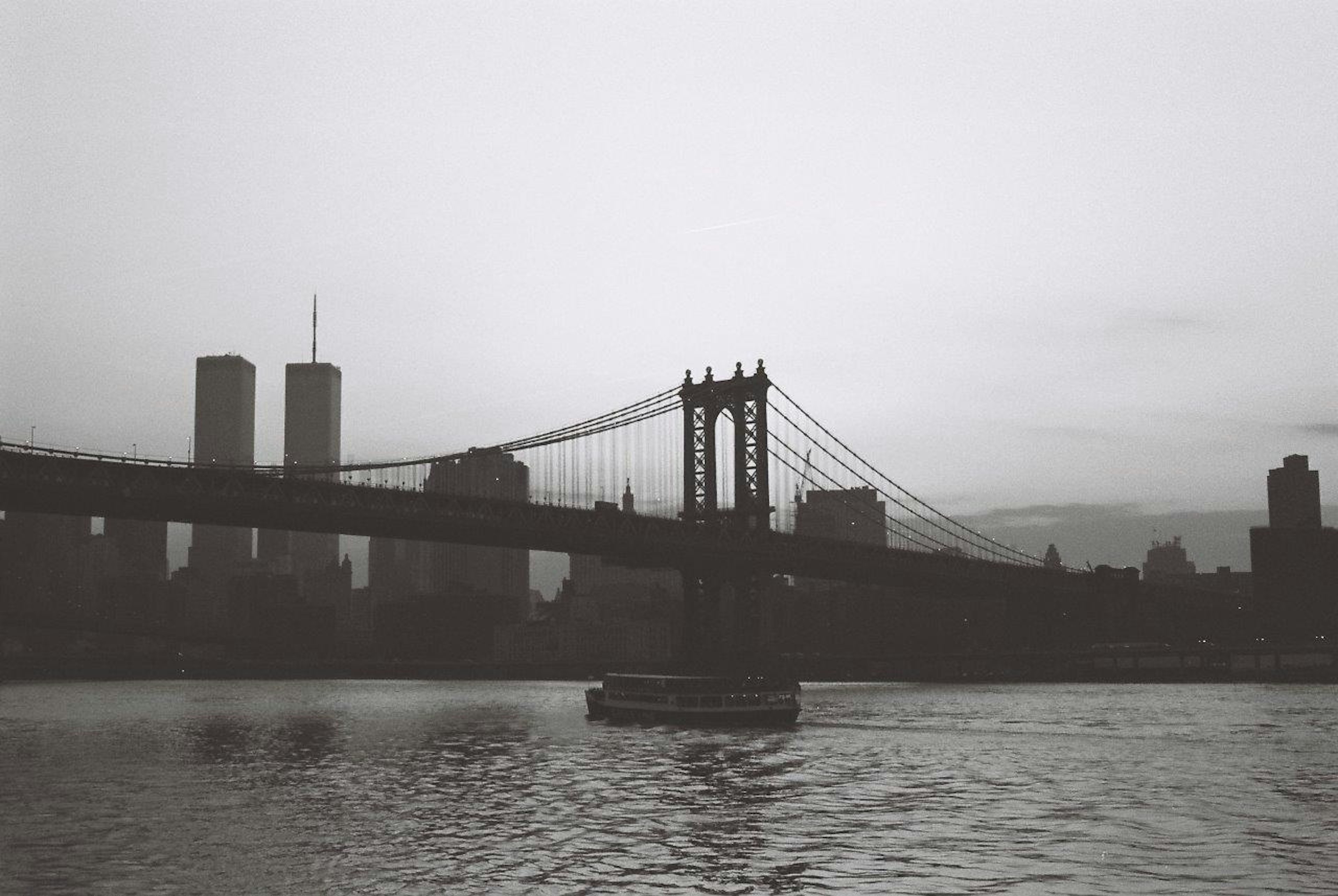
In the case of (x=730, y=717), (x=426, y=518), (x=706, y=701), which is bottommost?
(x=730, y=717)

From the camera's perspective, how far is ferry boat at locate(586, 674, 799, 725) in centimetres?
7244

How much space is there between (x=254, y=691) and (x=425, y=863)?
479 feet

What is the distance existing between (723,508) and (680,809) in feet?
254

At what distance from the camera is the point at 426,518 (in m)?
90.5

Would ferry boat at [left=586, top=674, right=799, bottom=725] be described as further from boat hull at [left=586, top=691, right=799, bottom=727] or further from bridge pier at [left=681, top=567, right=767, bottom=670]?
bridge pier at [left=681, top=567, right=767, bottom=670]

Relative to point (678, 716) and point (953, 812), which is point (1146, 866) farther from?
point (678, 716)

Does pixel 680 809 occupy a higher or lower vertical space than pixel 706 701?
lower

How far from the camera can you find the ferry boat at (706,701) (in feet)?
238

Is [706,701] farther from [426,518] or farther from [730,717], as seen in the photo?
[426,518]

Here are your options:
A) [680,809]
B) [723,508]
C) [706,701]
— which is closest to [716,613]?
[723,508]

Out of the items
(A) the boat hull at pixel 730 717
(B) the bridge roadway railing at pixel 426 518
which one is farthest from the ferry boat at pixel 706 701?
(B) the bridge roadway railing at pixel 426 518

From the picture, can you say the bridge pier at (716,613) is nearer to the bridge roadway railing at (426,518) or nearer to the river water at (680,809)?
the bridge roadway railing at (426,518)

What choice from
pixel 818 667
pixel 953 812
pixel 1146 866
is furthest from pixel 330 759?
pixel 818 667

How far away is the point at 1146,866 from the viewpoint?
95.1ft
